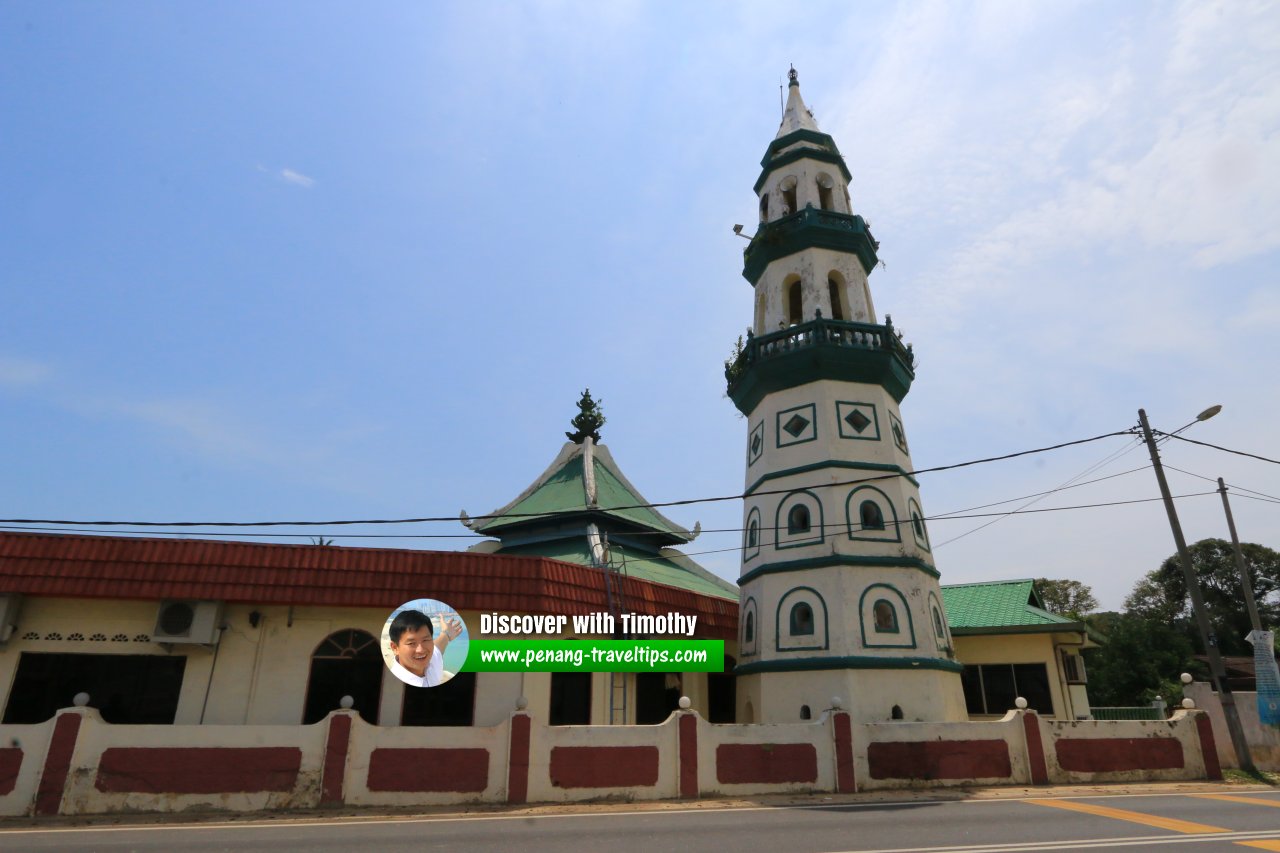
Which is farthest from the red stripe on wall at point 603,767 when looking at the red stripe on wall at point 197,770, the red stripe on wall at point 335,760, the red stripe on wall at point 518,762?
the red stripe on wall at point 197,770

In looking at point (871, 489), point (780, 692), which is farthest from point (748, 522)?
point (780, 692)

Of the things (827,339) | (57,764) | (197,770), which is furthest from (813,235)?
(57,764)

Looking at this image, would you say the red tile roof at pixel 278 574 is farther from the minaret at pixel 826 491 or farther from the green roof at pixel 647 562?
the minaret at pixel 826 491

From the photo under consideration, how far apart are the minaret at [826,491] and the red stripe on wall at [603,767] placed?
485cm

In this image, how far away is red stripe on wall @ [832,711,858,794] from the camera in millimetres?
14688

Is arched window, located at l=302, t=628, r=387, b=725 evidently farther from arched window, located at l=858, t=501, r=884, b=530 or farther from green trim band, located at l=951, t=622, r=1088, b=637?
green trim band, located at l=951, t=622, r=1088, b=637

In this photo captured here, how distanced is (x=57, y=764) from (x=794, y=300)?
21.1m

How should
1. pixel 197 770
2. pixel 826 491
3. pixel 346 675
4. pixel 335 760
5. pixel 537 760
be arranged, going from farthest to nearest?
pixel 826 491
pixel 346 675
pixel 537 760
pixel 335 760
pixel 197 770

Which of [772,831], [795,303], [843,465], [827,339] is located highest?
[795,303]

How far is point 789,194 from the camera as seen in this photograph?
24234mm

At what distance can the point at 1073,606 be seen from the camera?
5853cm

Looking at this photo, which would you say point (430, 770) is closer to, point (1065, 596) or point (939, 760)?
point (939, 760)

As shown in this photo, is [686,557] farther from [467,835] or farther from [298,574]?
[467,835]

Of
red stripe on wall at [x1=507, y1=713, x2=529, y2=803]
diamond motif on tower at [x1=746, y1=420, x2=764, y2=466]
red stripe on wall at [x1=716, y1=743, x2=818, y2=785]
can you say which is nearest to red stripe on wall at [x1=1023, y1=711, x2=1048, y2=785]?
red stripe on wall at [x1=716, y1=743, x2=818, y2=785]
